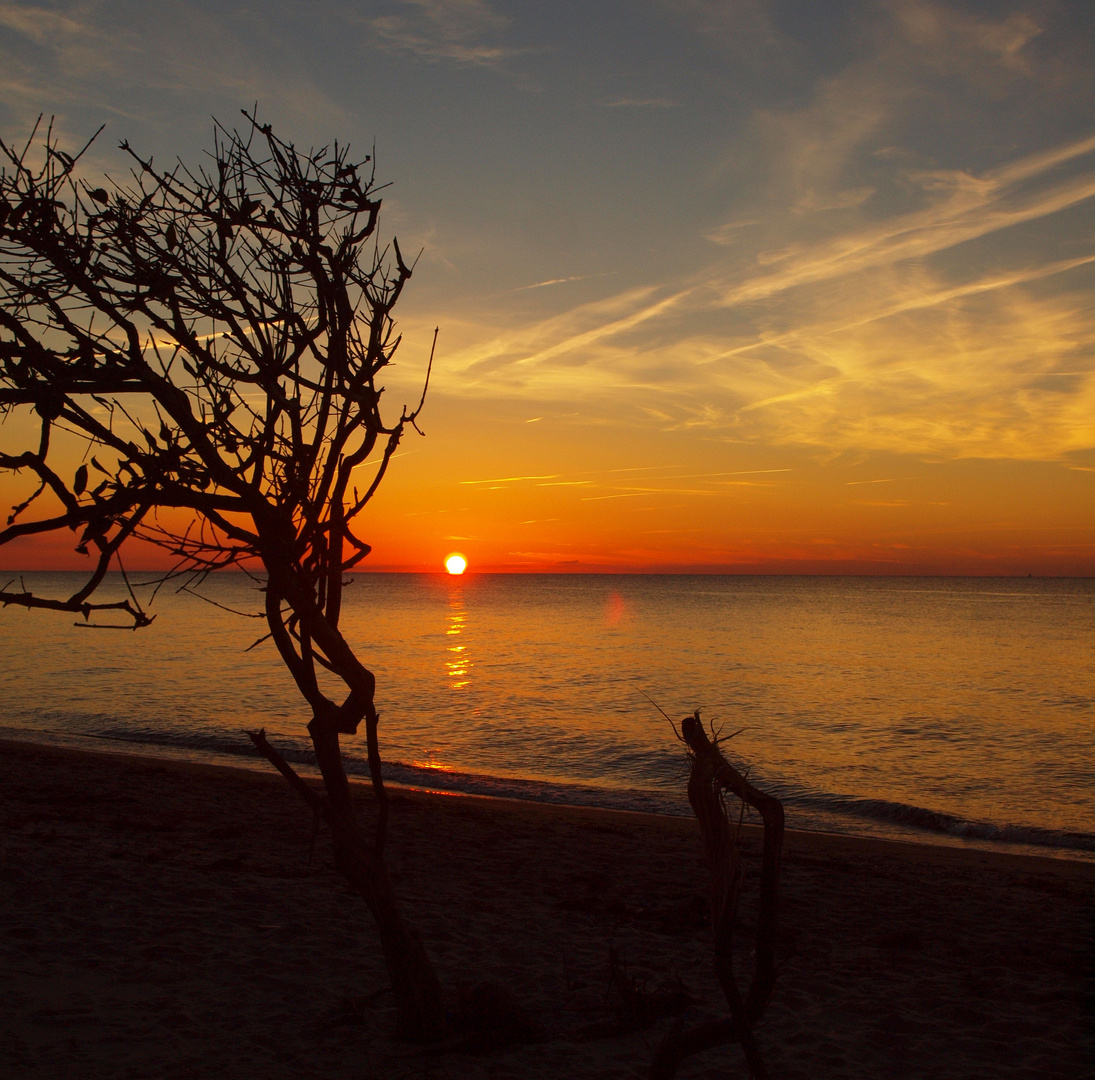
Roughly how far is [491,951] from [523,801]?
9471 millimetres

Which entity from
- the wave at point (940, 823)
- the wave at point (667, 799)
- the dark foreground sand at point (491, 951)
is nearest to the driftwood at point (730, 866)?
the dark foreground sand at point (491, 951)

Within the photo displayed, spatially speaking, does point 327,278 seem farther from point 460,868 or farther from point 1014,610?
Result: point 1014,610

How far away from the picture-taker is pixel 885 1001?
680cm

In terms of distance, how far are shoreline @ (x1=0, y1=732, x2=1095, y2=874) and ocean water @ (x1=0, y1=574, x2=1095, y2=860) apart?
145mm

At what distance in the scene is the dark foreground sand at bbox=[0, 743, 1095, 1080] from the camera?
555cm

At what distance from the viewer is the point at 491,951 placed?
7445mm

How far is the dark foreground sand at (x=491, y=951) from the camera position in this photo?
18.2ft

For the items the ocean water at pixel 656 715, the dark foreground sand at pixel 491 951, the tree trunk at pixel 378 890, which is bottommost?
the ocean water at pixel 656 715

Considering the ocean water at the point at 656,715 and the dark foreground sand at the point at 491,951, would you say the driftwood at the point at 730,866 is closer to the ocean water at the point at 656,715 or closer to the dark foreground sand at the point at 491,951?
the dark foreground sand at the point at 491,951

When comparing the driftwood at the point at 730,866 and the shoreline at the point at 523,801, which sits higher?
the driftwood at the point at 730,866

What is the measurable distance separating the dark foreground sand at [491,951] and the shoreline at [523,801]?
1.76 m

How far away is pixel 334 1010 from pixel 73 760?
46.9ft

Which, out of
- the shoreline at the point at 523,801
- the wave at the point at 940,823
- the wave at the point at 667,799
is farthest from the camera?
the wave at the point at 667,799

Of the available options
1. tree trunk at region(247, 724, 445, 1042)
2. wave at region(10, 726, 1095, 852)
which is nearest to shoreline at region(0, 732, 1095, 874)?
wave at region(10, 726, 1095, 852)
